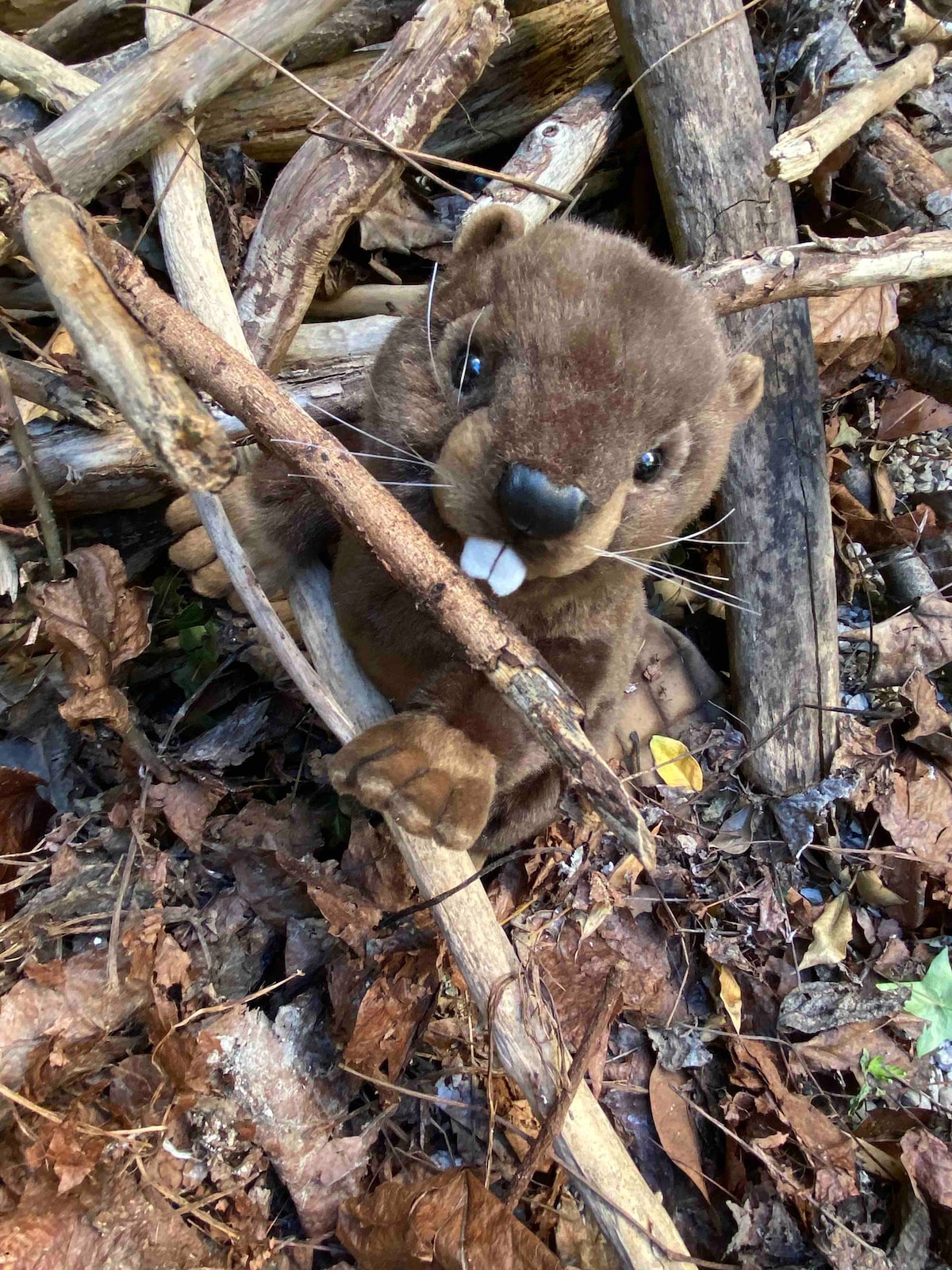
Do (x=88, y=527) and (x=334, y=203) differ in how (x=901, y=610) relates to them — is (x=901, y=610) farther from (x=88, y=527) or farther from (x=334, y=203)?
(x=88, y=527)

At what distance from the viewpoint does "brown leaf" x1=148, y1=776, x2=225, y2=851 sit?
2643mm

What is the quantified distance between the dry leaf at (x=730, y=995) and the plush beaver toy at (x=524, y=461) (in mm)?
1091

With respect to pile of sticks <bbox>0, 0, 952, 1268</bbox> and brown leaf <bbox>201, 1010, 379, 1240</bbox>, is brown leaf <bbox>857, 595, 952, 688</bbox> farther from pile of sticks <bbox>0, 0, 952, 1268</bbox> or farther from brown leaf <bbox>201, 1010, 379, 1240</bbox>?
brown leaf <bbox>201, 1010, 379, 1240</bbox>

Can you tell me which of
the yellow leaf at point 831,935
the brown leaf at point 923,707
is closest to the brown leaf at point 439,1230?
the yellow leaf at point 831,935

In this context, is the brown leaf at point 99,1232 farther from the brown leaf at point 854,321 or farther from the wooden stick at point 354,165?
the brown leaf at point 854,321

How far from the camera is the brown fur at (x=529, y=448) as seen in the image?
1803 mm

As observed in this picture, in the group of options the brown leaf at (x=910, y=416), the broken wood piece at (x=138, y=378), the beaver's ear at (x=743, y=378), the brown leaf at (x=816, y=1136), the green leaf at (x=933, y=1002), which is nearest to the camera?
the broken wood piece at (x=138, y=378)

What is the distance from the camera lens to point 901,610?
3.71 meters

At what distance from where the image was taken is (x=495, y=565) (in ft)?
6.15

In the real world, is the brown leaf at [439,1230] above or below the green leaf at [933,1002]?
above

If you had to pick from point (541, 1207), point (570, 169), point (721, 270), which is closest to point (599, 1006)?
point (541, 1207)

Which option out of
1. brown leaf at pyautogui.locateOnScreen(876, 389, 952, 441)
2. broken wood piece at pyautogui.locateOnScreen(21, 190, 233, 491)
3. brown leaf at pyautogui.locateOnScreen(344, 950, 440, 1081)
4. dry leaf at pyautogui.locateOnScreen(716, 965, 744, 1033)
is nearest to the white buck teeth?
broken wood piece at pyautogui.locateOnScreen(21, 190, 233, 491)

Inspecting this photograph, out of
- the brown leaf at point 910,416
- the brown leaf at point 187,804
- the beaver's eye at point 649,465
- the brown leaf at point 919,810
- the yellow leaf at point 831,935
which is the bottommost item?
the yellow leaf at point 831,935

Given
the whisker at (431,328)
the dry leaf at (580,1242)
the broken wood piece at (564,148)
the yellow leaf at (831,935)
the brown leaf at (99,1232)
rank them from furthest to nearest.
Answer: the broken wood piece at (564,148)
the yellow leaf at (831,935)
the dry leaf at (580,1242)
the whisker at (431,328)
the brown leaf at (99,1232)
